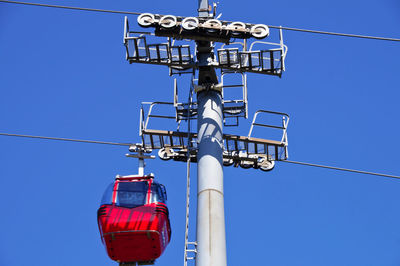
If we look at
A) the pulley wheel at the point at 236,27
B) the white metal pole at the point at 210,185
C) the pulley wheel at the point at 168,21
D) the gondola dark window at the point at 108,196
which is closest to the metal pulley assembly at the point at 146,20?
the pulley wheel at the point at 168,21

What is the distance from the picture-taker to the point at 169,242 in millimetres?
18359

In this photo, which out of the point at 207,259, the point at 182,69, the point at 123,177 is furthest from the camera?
the point at 182,69

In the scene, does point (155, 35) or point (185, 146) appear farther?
point (185, 146)

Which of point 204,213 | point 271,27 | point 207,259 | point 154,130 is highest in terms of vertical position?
point 271,27

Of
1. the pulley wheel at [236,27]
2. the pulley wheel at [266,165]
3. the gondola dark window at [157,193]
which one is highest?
the pulley wheel at [236,27]

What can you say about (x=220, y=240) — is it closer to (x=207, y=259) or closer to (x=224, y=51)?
(x=207, y=259)

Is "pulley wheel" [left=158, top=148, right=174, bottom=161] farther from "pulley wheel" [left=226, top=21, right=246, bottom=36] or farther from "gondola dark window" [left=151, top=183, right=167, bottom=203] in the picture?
"pulley wheel" [left=226, top=21, right=246, bottom=36]

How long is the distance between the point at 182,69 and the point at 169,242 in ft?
15.8

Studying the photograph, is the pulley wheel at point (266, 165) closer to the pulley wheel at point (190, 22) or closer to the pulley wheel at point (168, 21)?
the pulley wheel at point (190, 22)

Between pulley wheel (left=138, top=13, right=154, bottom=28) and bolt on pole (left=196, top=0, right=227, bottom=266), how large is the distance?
1.38 meters

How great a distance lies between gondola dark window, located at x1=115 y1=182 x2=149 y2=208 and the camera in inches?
696

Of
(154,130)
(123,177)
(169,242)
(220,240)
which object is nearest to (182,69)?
(154,130)

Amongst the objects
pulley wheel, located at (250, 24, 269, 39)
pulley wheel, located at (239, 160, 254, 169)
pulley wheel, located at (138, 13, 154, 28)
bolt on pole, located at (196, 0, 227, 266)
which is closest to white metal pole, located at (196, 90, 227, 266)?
bolt on pole, located at (196, 0, 227, 266)

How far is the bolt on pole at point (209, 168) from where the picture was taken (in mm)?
15289
